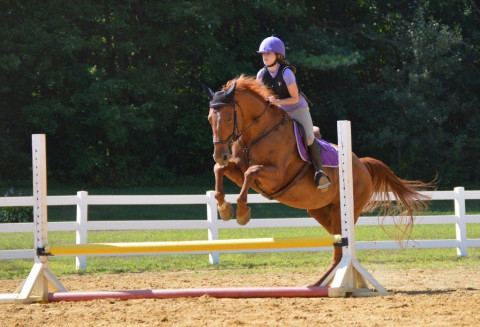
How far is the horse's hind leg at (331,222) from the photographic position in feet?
27.3

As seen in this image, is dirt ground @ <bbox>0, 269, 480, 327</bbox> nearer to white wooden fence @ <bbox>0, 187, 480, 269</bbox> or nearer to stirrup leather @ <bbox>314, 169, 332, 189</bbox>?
stirrup leather @ <bbox>314, 169, 332, 189</bbox>

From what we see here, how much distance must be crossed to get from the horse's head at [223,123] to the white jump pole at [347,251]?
1066 millimetres

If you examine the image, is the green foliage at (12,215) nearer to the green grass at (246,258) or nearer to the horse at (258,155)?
the green grass at (246,258)

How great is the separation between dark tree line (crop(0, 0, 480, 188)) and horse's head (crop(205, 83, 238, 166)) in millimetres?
18526

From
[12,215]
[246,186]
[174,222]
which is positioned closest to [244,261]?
[174,222]

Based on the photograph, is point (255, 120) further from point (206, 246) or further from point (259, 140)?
point (206, 246)

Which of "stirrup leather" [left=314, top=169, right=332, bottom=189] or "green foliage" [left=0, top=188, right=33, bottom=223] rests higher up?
"stirrup leather" [left=314, top=169, right=332, bottom=189]

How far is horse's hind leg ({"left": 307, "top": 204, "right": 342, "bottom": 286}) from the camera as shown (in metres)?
8.32

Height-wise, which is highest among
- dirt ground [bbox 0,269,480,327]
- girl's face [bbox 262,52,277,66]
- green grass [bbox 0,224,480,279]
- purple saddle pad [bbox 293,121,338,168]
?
girl's face [bbox 262,52,277,66]

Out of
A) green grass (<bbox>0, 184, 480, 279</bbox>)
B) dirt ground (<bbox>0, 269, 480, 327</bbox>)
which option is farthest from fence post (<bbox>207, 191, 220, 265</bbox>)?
dirt ground (<bbox>0, 269, 480, 327</bbox>)

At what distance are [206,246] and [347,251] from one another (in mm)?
1445

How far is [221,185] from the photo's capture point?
300 inches

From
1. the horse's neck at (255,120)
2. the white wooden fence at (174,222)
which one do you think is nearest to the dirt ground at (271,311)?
the horse's neck at (255,120)

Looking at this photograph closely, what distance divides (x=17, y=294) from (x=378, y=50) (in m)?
26.4
